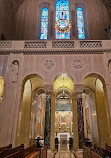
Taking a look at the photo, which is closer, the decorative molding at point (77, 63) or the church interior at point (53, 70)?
the church interior at point (53, 70)

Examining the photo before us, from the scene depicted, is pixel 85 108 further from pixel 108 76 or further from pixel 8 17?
pixel 8 17

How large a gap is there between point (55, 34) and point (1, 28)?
482cm

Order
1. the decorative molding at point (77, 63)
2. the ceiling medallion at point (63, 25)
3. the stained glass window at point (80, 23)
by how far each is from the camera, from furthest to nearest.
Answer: the stained glass window at point (80, 23), the ceiling medallion at point (63, 25), the decorative molding at point (77, 63)

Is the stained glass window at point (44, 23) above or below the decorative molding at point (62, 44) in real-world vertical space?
above

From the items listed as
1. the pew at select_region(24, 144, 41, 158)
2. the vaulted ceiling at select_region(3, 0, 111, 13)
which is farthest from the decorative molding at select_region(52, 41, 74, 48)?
the pew at select_region(24, 144, 41, 158)

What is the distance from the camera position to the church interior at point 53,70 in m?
8.25

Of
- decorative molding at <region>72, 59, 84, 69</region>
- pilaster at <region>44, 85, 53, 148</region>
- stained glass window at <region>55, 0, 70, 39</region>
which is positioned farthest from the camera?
stained glass window at <region>55, 0, 70, 39</region>

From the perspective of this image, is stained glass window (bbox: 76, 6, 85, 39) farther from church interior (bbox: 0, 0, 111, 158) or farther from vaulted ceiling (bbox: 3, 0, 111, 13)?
vaulted ceiling (bbox: 3, 0, 111, 13)

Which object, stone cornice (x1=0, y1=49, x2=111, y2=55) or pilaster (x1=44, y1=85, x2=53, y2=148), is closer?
pilaster (x1=44, y1=85, x2=53, y2=148)

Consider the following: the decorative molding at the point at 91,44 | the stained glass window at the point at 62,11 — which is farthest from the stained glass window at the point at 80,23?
the decorative molding at the point at 91,44

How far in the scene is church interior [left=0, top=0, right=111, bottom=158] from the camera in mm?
8250

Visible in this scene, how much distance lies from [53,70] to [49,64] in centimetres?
49

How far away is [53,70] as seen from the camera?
9039 millimetres

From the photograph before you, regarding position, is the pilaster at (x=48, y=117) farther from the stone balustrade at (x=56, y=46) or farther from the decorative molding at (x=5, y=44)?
the decorative molding at (x=5, y=44)
